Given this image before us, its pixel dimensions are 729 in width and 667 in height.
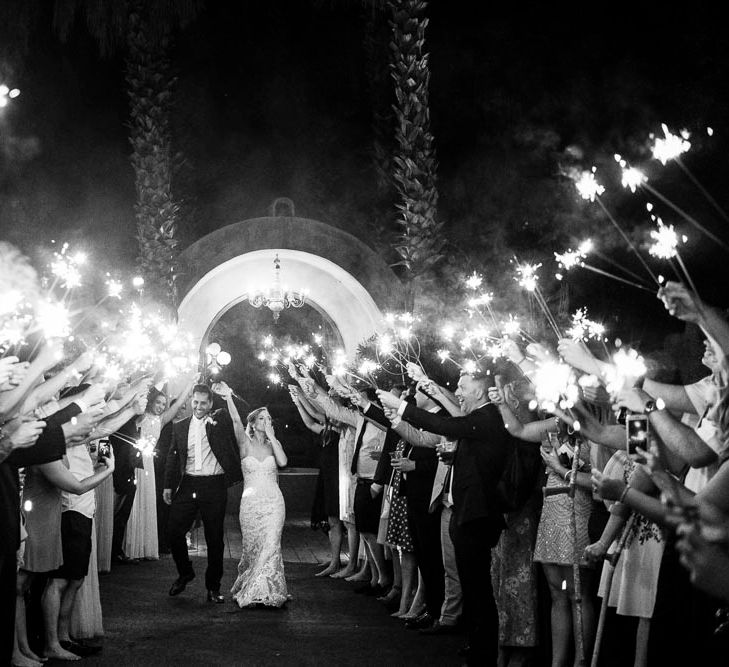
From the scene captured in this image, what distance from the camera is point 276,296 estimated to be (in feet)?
60.9

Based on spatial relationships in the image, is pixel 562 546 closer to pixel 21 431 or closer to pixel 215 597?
pixel 21 431

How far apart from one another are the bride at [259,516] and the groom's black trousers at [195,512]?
273 millimetres

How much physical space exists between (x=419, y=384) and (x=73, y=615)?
148 inches

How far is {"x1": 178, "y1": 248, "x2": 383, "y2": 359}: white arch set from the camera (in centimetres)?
1772

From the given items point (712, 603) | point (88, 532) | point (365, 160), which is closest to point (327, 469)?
point (88, 532)

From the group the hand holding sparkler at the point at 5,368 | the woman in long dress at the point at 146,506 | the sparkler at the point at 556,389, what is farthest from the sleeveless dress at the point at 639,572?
the woman in long dress at the point at 146,506

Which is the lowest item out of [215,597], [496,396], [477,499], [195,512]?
[215,597]

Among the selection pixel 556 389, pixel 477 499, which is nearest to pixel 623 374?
pixel 556 389

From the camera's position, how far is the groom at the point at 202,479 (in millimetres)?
10273

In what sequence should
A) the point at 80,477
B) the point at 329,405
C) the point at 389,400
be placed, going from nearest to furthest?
the point at 389,400
the point at 80,477
the point at 329,405

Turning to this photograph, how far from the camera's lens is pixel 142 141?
58.4 ft

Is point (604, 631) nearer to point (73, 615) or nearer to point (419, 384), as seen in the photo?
point (419, 384)

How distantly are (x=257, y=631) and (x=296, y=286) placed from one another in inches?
483

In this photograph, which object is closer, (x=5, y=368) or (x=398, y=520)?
(x=5, y=368)
